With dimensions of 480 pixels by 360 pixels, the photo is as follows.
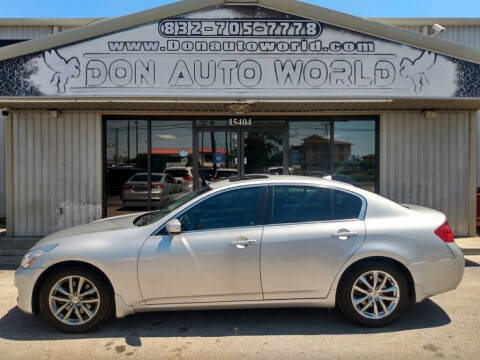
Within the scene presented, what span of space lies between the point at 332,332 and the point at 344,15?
559 cm

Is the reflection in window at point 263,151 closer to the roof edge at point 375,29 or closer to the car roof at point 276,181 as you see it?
the roof edge at point 375,29

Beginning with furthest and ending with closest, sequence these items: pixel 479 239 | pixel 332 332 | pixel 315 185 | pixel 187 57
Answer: pixel 479 239 < pixel 187 57 < pixel 315 185 < pixel 332 332

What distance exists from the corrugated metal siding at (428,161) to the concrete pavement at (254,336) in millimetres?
4549

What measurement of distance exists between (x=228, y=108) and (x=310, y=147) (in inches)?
90.8

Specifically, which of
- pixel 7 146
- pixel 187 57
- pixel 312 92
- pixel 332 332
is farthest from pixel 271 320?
pixel 7 146

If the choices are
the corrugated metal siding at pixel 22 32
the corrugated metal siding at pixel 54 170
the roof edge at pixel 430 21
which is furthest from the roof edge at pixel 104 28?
the roof edge at pixel 430 21

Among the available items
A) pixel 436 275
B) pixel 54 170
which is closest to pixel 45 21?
pixel 54 170

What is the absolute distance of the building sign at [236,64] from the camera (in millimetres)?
7223

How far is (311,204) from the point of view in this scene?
440 cm

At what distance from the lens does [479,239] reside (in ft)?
28.7

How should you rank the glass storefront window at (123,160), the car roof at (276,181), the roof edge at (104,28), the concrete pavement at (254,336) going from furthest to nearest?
the glass storefront window at (123,160) → the roof edge at (104,28) → the car roof at (276,181) → the concrete pavement at (254,336)

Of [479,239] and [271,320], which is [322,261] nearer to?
[271,320]

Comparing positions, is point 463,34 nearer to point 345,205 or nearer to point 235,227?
point 345,205

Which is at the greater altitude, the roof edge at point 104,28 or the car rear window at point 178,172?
the roof edge at point 104,28
